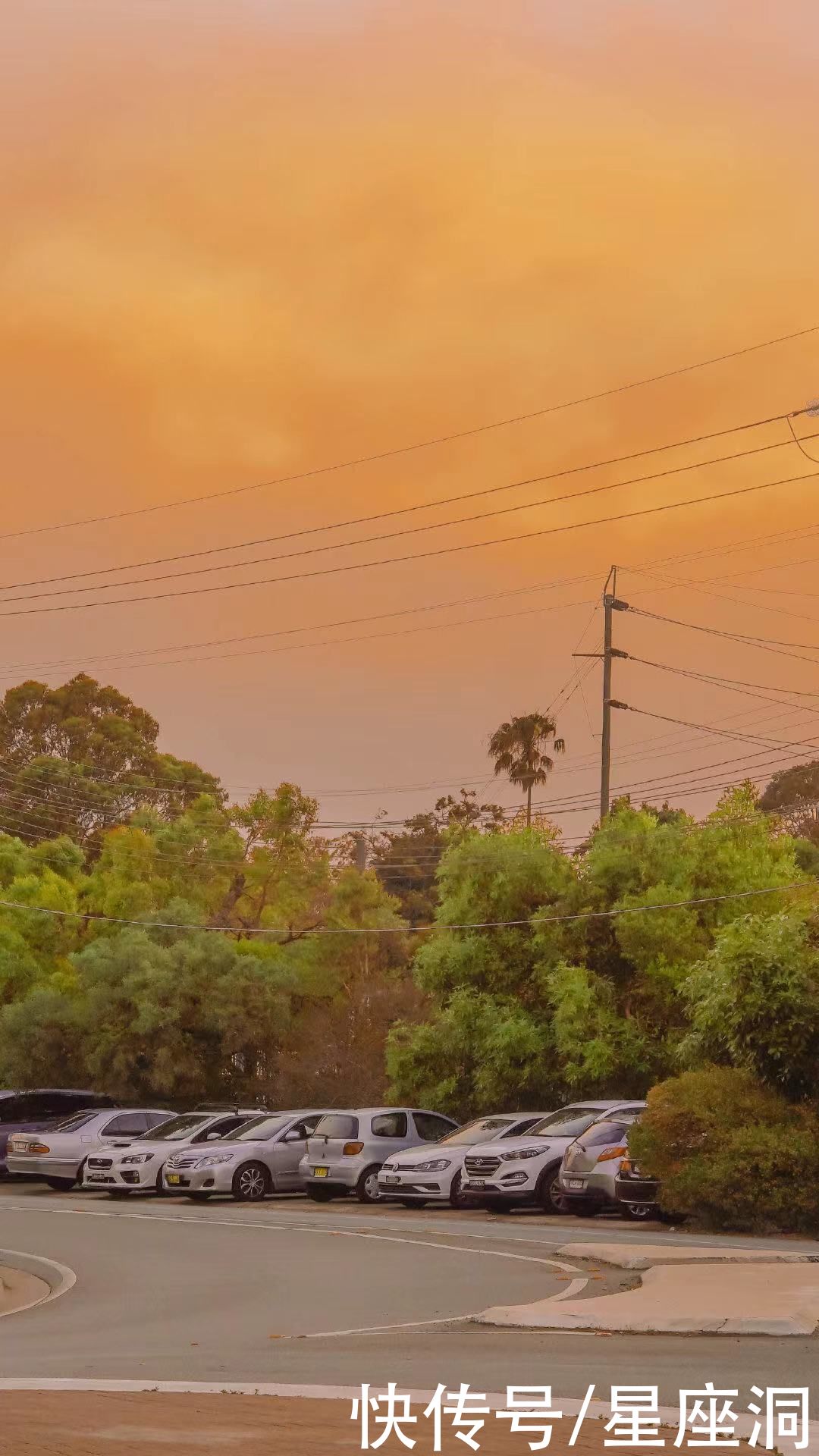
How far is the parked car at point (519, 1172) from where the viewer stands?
26938mm

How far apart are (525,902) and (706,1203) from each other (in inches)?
659

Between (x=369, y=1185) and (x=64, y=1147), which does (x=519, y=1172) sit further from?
(x=64, y=1147)

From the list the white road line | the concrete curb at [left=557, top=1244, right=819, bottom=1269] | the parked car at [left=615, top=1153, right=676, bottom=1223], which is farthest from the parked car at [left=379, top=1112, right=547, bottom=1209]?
the white road line

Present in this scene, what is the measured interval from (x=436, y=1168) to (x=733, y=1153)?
604 cm

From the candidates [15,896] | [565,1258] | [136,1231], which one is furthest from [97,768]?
[565,1258]

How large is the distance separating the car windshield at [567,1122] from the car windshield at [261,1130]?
5019 mm

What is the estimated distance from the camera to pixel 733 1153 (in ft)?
79.0

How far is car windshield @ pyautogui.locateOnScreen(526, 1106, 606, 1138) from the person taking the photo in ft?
92.4

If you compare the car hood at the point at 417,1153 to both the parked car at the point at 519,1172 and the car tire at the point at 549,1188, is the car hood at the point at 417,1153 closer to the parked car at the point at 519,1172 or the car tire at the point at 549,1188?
the parked car at the point at 519,1172

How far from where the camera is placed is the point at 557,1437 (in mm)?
7895

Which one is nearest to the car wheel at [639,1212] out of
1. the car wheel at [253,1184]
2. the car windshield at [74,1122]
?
the car wheel at [253,1184]

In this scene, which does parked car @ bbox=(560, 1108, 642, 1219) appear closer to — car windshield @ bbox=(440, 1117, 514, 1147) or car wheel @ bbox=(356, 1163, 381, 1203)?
car windshield @ bbox=(440, 1117, 514, 1147)

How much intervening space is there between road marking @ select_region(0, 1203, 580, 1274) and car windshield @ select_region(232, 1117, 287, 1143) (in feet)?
11.4

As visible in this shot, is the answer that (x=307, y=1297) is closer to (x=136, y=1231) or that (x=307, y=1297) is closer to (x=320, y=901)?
(x=136, y=1231)
